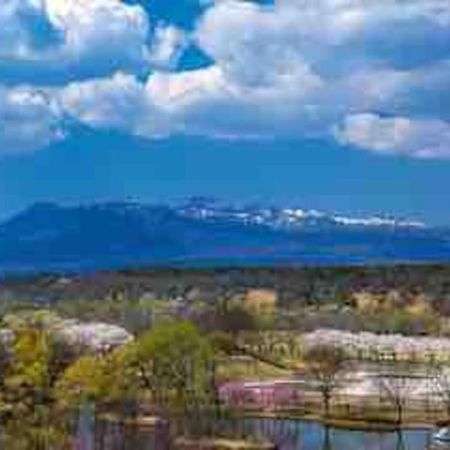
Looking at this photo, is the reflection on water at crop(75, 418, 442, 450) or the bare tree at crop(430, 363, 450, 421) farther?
the bare tree at crop(430, 363, 450, 421)

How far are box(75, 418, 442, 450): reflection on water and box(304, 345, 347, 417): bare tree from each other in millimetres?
2789

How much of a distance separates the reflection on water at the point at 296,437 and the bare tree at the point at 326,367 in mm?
2789

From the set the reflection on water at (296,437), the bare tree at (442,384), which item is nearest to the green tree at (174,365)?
the reflection on water at (296,437)

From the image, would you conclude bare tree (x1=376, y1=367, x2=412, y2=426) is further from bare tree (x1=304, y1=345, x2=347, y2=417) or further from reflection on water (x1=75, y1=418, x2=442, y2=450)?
reflection on water (x1=75, y1=418, x2=442, y2=450)

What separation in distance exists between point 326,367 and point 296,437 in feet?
41.5

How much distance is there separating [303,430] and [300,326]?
23887 millimetres

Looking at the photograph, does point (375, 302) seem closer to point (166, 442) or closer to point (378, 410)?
point (378, 410)

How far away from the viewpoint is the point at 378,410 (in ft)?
125

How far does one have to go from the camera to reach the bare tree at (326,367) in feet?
131

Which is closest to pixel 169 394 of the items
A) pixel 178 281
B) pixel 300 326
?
pixel 300 326

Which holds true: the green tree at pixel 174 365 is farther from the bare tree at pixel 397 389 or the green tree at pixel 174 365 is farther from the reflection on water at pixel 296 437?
the bare tree at pixel 397 389

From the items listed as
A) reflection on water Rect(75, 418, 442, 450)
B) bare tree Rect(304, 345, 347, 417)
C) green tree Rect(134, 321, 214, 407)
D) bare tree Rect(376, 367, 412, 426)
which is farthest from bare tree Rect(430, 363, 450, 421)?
green tree Rect(134, 321, 214, 407)

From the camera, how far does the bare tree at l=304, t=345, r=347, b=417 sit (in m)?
39.8

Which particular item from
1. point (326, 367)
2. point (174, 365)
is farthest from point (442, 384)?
point (174, 365)
